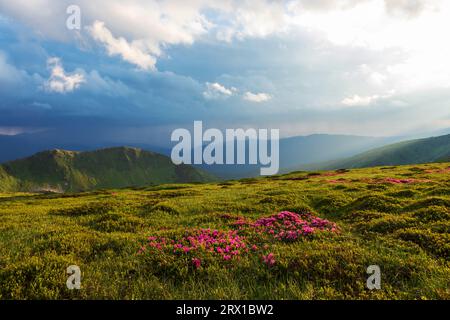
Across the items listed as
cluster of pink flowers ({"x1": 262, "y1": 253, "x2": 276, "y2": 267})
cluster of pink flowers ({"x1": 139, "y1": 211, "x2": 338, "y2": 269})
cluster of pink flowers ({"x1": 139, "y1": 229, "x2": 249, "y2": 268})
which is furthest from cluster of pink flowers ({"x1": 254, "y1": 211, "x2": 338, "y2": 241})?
cluster of pink flowers ({"x1": 262, "y1": 253, "x2": 276, "y2": 267})

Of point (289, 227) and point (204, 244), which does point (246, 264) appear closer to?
point (204, 244)

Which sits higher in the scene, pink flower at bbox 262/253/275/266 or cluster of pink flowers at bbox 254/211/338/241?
pink flower at bbox 262/253/275/266

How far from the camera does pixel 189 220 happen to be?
1634 centimetres

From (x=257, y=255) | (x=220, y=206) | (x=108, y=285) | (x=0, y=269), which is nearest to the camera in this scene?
(x=108, y=285)

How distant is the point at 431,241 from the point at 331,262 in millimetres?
4911

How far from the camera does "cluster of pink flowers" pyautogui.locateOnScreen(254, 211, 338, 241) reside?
1208 centimetres

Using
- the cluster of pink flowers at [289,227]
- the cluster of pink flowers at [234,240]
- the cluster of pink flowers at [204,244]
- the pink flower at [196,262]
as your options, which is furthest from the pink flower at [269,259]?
the cluster of pink flowers at [289,227]

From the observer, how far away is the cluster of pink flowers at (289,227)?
39.6 ft

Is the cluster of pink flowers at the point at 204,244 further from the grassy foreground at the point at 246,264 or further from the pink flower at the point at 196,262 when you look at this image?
the grassy foreground at the point at 246,264

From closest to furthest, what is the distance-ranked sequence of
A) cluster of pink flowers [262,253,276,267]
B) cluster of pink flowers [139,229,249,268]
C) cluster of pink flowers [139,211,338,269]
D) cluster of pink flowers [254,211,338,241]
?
1. cluster of pink flowers [262,253,276,267]
2. cluster of pink flowers [139,211,338,269]
3. cluster of pink flowers [139,229,249,268]
4. cluster of pink flowers [254,211,338,241]

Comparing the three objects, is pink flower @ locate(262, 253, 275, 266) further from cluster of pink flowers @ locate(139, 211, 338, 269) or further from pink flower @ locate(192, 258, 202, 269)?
pink flower @ locate(192, 258, 202, 269)

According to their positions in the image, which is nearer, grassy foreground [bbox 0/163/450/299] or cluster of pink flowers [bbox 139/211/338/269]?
grassy foreground [bbox 0/163/450/299]
